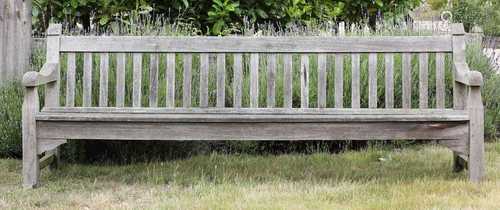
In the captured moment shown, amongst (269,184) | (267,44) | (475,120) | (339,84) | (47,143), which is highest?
(267,44)

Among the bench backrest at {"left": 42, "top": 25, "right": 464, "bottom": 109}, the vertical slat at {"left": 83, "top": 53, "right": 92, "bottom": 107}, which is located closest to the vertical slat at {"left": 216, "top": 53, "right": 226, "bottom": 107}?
the bench backrest at {"left": 42, "top": 25, "right": 464, "bottom": 109}

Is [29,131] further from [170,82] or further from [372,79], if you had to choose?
[372,79]

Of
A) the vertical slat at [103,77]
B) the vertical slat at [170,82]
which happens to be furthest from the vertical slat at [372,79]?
the vertical slat at [103,77]

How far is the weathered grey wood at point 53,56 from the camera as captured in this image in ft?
14.7

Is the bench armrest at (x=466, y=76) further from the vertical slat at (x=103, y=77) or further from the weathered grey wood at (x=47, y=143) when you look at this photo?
the weathered grey wood at (x=47, y=143)

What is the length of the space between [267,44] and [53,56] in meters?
1.45

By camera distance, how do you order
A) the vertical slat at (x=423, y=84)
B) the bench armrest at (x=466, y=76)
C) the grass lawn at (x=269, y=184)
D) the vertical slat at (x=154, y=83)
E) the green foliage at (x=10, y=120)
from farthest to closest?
the green foliage at (x=10, y=120) < the vertical slat at (x=154, y=83) < the vertical slat at (x=423, y=84) < the bench armrest at (x=466, y=76) < the grass lawn at (x=269, y=184)

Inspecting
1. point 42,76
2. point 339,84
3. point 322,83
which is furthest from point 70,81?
point 339,84

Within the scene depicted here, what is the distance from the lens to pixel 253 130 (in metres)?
4.04

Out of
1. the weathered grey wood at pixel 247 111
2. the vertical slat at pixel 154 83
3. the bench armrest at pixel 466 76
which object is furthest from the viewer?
the vertical slat at pixel 154 83

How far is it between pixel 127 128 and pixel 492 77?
137 inches

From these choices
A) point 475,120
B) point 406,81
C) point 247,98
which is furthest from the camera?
point 247,98

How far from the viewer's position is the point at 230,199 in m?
3.75

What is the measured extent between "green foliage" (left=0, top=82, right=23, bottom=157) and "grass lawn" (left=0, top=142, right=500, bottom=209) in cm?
16
